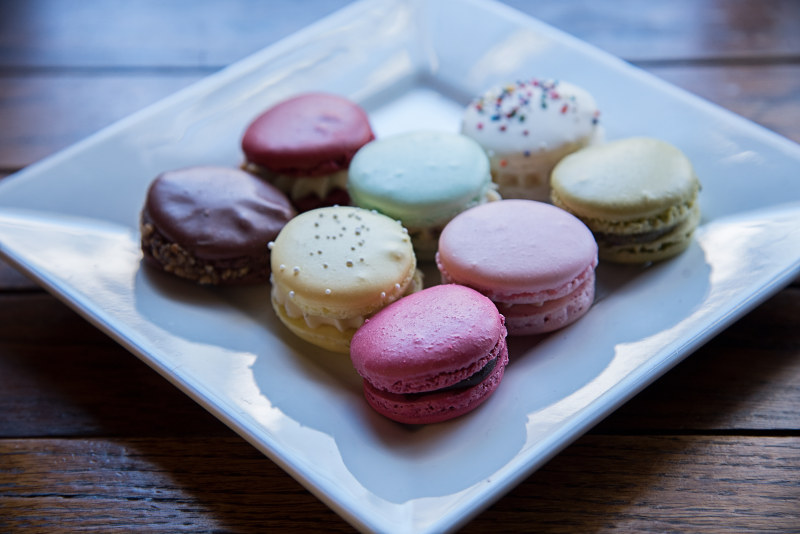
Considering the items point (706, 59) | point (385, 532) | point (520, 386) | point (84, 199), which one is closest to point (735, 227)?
point (520, 386)

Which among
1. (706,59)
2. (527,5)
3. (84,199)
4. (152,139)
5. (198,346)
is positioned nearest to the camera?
(198,346)

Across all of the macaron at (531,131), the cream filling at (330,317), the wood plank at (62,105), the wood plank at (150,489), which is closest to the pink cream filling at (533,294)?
the cream filling at (330,317)

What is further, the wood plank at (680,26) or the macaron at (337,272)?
the wood plank at (680,26)

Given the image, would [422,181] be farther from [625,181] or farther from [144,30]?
[144,30]

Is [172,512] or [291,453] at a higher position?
[291,453]

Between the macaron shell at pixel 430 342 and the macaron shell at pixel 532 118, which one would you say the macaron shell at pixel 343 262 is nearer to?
the macaron shell at pixel 430 342

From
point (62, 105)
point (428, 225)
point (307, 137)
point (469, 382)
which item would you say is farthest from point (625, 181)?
point (62, 105)

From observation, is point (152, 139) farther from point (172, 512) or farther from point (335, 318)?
point (172, 512)
